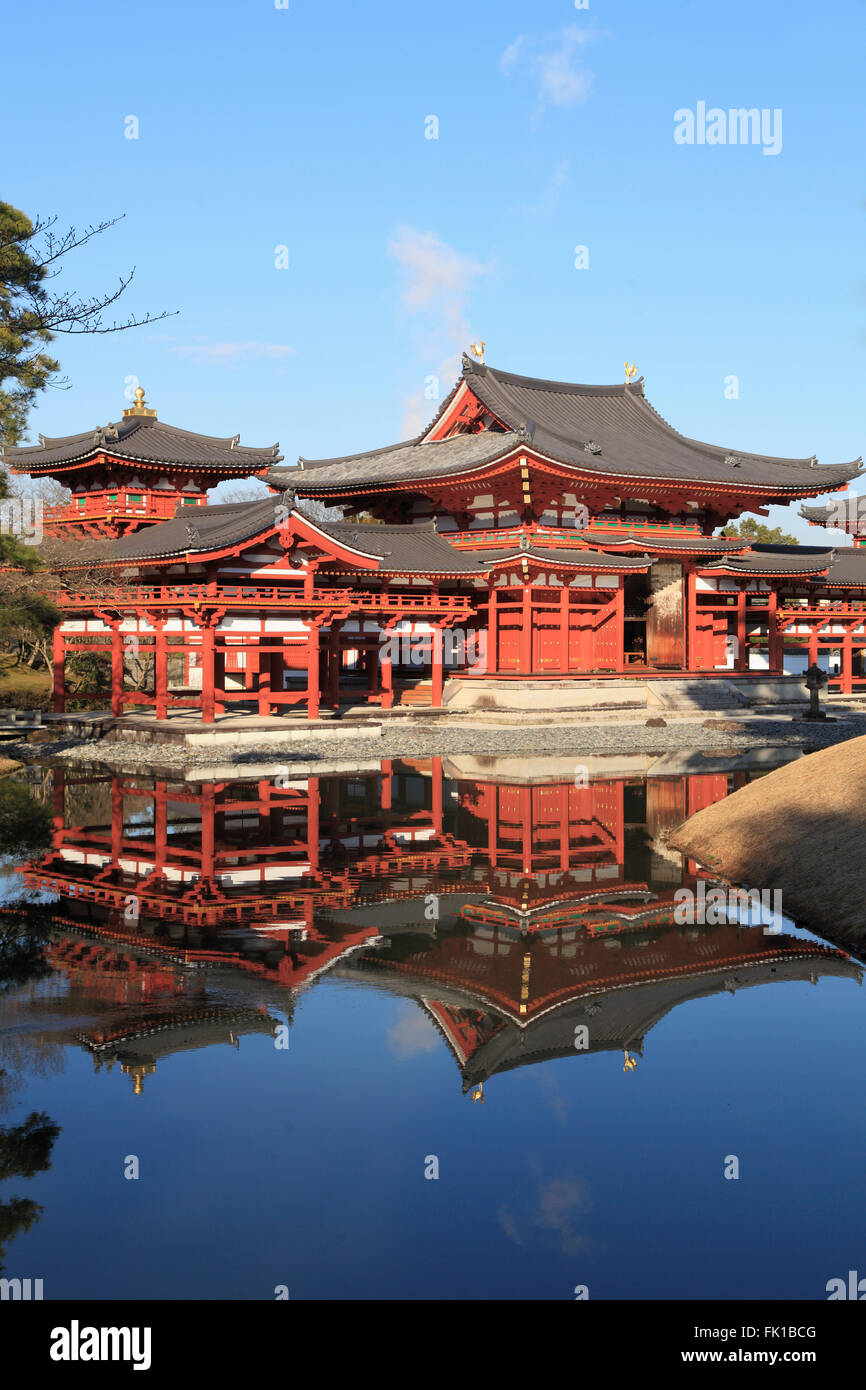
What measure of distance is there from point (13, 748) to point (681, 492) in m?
27.8

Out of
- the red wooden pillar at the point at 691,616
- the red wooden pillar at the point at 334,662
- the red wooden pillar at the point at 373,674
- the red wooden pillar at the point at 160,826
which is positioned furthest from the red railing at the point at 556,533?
the red wooden pillar at the point at 160,826

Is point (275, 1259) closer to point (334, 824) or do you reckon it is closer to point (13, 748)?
point (334, 824)

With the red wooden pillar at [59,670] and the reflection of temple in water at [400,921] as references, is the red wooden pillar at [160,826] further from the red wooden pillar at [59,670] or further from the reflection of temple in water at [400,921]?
the red wooden pillar at [59,670]

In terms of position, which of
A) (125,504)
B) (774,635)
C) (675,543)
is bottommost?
(774,635)

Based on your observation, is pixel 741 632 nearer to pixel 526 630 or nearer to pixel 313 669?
pixel 526 630

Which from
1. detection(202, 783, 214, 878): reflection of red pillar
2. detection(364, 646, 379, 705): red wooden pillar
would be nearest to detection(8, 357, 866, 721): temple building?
detection(364, 646, 379, 705): red wooden pillar

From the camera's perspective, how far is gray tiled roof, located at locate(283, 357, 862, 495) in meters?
43.8

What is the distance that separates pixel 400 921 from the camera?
1416 cm

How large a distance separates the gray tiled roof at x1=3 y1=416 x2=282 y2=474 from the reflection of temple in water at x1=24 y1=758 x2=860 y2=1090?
1929 centimetres

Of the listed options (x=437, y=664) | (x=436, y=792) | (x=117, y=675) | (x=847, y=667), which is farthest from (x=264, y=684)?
(x=847, y=667)

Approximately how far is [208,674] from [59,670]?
26.5 ft

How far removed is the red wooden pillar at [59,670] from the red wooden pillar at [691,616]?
928 inches

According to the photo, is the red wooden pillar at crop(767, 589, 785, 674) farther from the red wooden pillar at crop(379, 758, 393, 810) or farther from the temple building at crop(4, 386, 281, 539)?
the red wooden pillar at crop(379, 758, 393, 810)

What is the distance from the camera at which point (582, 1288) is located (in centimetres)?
634
